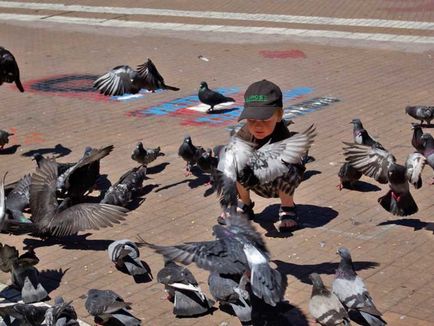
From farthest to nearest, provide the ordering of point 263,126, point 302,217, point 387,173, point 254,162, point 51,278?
point 302,217
point 387,173
point 263,126
point 51,278
point 254,162

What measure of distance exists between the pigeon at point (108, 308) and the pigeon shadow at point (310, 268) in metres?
1.50

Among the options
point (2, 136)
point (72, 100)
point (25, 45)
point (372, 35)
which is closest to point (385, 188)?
point (2, 136)

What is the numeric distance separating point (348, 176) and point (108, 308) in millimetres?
3583

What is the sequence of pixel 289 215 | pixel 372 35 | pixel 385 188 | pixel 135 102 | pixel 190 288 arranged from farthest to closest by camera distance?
pixel 372 35
pixel 135 102
pixel 385 188
pixel 289 215
pixel 190 288

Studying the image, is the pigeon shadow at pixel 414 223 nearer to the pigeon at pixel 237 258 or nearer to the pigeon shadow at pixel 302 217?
the pigeon shadow at pixel 302 217

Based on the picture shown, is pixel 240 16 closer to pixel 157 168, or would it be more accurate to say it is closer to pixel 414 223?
pixel 157 168

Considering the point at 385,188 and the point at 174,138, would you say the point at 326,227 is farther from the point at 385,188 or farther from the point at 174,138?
the point at 174,138

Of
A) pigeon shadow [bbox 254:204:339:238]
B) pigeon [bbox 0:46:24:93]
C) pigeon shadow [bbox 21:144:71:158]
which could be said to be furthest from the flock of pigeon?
pigeon [bbox 0:46:24:93]

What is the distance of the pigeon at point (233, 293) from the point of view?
586 cm

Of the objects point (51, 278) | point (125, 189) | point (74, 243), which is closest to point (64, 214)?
point (74, 243)

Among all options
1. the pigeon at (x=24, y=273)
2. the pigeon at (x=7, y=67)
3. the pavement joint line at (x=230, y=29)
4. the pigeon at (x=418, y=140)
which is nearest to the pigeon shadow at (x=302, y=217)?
the pigeon at (x=418, y=140)

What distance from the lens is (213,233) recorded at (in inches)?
247

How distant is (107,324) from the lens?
620cm

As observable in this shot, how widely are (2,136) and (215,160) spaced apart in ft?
10.6
